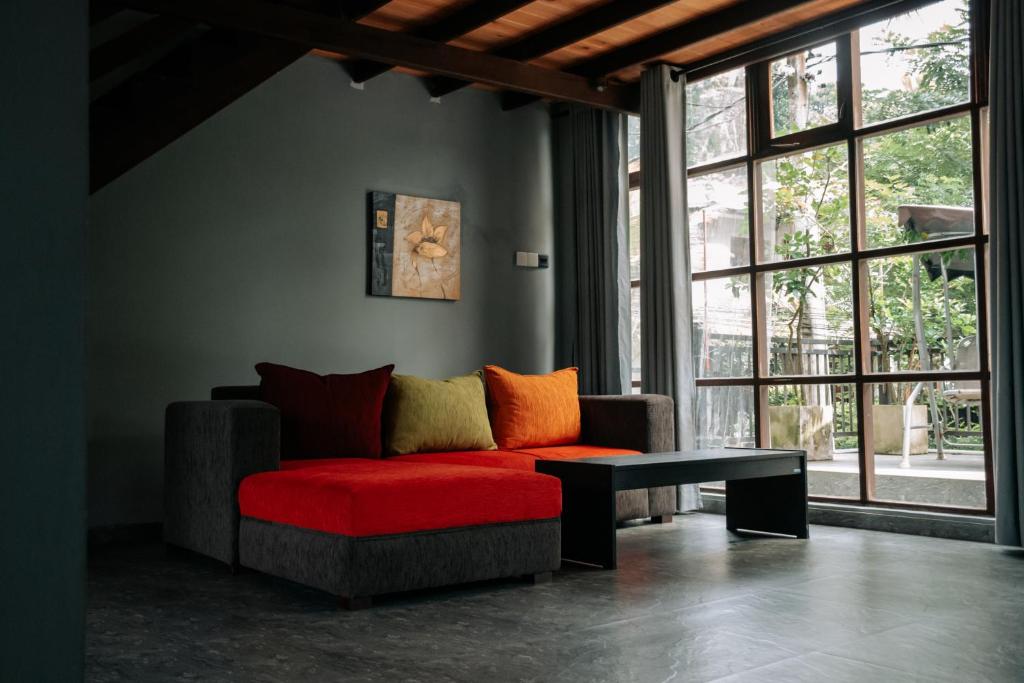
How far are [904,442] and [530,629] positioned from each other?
9.31ft

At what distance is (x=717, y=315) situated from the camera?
19.0 ft

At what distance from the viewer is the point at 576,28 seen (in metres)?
5.19

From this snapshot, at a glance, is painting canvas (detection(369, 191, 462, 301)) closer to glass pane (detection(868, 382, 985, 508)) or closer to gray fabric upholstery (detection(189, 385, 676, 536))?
gray fabric upholstery (detection(189, 385, 676, 536))

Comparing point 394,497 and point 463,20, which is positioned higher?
point 463,20

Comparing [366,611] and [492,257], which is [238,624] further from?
[492,257]

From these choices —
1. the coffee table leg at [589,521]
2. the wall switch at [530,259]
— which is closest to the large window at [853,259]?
the wall switch at [530,259]

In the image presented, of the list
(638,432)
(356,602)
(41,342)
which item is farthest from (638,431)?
(41,342)

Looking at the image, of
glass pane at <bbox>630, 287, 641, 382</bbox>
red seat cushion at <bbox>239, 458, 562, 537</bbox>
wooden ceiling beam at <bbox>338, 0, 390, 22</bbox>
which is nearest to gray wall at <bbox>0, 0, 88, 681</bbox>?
red seat cushion at <bbox>239, 458, 562, 537</bbox>

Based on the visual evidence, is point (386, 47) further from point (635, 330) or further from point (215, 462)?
point (635, 330)

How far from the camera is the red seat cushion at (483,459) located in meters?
4.48

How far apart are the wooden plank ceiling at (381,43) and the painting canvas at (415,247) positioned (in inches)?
31.8

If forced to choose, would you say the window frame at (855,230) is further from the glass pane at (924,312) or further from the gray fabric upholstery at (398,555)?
the gray fabric upholstery at (398,555)

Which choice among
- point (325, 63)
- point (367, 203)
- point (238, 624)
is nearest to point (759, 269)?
point (367, 203)

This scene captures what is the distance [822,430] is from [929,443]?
651 millimetres
